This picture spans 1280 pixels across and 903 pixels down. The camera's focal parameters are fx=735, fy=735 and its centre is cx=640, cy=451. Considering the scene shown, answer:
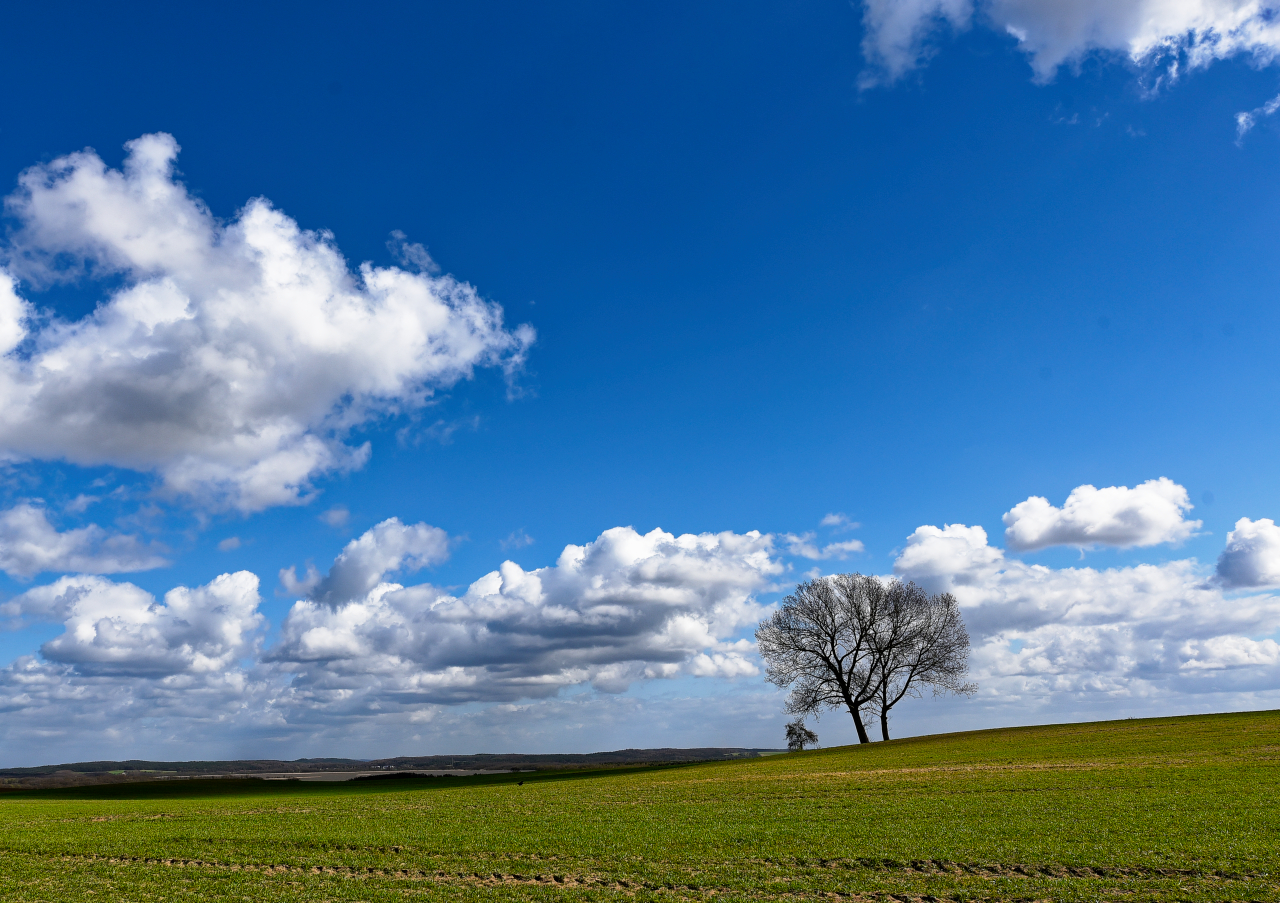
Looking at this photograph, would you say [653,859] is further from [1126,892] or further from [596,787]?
[596,787]

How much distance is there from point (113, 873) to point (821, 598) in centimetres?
6758

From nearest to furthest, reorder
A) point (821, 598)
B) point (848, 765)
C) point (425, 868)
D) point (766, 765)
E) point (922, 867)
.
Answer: point (922, 867), point (425, 868), point (848, 765), point (766, 765), point (821, 598)

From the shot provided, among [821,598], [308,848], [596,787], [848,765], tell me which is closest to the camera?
[308,848]

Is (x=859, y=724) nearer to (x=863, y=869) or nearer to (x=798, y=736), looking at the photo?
(x=798, y=736)

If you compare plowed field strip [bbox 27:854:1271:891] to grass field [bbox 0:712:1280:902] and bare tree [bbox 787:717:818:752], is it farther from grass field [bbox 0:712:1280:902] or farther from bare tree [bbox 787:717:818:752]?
bare tree [bbox 787:717:818:752]

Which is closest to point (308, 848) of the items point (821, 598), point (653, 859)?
point (653, 859)

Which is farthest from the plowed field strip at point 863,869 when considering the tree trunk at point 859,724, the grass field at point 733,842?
the tree trunk at point 859,724

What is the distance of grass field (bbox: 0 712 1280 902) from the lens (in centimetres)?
1806

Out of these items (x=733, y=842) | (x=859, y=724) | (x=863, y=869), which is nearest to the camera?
(x=863, y=869)

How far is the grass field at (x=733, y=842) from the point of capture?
59.3ft

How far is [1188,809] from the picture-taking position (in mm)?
25625

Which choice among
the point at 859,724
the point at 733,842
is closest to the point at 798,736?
the point at 859,724

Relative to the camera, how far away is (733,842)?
2355cm

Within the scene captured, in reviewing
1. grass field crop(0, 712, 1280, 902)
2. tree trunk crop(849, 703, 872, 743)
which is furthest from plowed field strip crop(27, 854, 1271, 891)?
tree trunk crop(849, 703, 872, 743)
